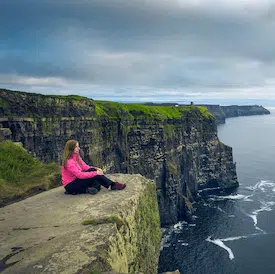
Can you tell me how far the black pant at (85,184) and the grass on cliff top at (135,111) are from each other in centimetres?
5435

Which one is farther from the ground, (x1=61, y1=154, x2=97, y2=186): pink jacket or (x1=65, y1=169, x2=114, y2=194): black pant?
(x1=61, y1=154, x2=97, y2=186): pink jacket

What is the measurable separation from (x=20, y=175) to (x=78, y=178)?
12.7 ft

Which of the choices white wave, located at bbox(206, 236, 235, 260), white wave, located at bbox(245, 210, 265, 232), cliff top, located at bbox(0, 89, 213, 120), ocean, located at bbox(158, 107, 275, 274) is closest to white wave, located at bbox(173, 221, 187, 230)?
ocean, located at bbox(158, 107, 275, 274)

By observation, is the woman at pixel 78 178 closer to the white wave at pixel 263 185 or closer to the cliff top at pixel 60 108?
the cliff top at pixel 60 108

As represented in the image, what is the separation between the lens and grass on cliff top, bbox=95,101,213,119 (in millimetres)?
71625

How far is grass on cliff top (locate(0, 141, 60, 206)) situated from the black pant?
6.96 feet

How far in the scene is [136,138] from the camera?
253 ft

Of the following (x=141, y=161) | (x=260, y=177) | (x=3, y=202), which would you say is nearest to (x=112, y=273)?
(x=3, y=202)

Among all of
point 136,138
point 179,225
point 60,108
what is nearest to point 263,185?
point 179,225

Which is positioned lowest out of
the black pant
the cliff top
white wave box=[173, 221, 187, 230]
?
white wave box=[173, 221, 187, 230]

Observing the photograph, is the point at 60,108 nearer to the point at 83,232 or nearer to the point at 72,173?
the point at 72,173

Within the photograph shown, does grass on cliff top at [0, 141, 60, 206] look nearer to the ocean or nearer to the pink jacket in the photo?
the pink jacket

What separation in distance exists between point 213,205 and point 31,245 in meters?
87.3

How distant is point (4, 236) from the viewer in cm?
798
